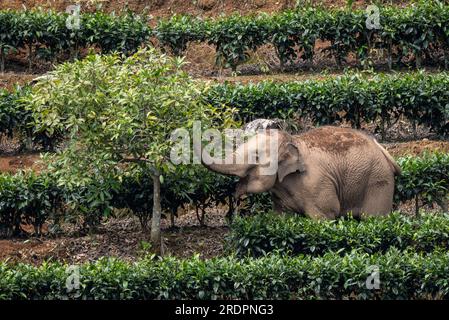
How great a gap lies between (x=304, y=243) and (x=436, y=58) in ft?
26.1

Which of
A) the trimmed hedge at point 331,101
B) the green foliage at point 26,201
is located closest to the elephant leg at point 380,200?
the trimmed hedge at point 331,101

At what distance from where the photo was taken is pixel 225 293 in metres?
23.4

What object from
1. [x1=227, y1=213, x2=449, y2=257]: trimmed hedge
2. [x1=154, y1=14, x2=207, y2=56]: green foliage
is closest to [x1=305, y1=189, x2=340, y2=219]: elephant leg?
[x1=227, y1=213, x2=449, y2=257]: trimmed hedge

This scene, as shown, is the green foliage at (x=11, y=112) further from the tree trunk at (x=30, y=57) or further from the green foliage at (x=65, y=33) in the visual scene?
the tree trunk at (x=30, y=57)

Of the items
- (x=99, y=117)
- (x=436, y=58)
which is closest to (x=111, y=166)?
(x=99, y=117)

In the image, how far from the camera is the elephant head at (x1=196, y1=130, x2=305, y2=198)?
25.8 m

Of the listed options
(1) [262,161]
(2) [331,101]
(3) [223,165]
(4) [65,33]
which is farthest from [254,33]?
(3) [223,165]

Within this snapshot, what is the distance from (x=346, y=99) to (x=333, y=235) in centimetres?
462

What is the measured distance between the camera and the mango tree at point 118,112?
25.2m

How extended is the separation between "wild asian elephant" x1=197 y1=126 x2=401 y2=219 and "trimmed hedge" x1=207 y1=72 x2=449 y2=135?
2.18 m

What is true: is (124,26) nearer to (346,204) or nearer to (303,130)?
(303,130)

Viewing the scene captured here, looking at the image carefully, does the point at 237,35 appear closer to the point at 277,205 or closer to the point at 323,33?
the point at 323,33

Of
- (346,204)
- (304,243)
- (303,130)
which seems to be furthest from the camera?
(303,130)

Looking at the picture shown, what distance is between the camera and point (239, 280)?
2338 cm
